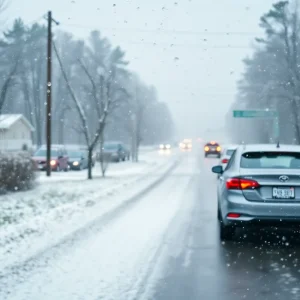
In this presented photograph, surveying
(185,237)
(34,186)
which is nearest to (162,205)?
(185,237)

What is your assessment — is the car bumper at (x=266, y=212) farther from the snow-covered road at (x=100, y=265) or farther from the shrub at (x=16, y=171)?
the shrub at (x=16, y=171)

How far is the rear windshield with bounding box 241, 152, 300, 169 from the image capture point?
29.3 feet

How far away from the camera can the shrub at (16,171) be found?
A: 52.7 ft

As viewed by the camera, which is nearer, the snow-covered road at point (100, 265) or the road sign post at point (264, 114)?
the snow-covered road at point (100, 265)

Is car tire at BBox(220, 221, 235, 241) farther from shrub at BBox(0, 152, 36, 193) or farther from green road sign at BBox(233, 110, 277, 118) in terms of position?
green road sign at BBox(233, 110, 277, 118)

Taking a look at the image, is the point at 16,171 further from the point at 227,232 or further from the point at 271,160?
the point at 271,160

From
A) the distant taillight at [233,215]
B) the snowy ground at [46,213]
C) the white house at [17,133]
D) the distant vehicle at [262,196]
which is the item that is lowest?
the snowy ground at [46,213]

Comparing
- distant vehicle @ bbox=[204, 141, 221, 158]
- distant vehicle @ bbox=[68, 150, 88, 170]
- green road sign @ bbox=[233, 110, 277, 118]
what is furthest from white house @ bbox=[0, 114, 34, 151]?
green road sign @ bbox=[233, 110, 277, 118]

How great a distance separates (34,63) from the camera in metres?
61.7

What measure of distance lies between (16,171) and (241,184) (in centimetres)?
984

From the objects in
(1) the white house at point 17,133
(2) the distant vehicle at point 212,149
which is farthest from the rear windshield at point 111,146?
(2) the distant vehicle at point 212,149

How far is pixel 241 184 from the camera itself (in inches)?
334

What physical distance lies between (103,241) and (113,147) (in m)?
37.2

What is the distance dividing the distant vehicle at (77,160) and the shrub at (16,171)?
1704 cm
